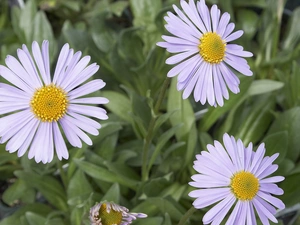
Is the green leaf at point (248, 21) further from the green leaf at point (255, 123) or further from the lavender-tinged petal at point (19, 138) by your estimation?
the lavender-tinged petal at point (19, 138)

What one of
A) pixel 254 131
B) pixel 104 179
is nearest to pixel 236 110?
pixel 254 131

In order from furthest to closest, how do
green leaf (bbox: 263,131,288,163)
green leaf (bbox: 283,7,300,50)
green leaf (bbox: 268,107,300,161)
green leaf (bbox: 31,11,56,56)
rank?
green leaf (bbox: 283,7,300,50)
green leaf (bbox: 31,11,56,56)
green leaf (bbox: 268,107,300,161)
green leaf (bbox: 263,131,288,163)

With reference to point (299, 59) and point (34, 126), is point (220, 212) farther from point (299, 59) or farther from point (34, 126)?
point (299, 59)

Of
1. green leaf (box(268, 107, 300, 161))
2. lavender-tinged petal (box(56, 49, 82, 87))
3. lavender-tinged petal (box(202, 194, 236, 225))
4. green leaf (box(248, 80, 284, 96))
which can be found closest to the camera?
lavender-tinged petal (box(202, 194, 236, 225))

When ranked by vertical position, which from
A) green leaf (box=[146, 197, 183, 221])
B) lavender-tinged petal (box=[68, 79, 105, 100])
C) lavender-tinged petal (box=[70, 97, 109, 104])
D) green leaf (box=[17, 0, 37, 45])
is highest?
green leaf (box=[17, 0, 37, 45])

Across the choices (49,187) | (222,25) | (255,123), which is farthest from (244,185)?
(49,187)

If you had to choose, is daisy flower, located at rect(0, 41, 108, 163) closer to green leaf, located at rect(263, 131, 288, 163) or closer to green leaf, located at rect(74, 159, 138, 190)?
green leaf, located at rect(74, 159, 138, 190)

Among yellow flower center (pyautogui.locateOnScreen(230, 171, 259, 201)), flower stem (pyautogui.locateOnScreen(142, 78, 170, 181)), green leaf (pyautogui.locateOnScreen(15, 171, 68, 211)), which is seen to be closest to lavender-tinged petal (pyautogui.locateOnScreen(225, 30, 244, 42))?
flower stem (pyautogui.locateOnScreen(142, 78, 170, 181))

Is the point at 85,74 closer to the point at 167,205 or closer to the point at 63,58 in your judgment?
the point at 63,58

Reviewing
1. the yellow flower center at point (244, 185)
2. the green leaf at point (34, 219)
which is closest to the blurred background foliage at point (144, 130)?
the green leaf at point (34, 219)
